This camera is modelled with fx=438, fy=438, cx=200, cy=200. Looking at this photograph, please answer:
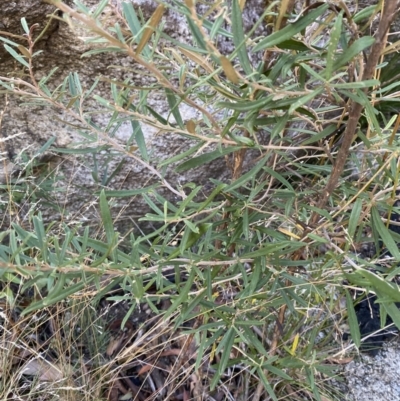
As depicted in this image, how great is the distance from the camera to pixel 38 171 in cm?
114

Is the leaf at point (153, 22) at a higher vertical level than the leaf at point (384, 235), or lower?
higher

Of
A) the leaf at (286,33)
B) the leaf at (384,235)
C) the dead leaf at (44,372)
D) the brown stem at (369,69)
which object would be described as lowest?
the dead leaf at (44,372)

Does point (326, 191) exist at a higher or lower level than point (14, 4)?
lower

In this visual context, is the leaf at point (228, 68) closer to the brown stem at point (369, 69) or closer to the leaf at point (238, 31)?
the leaf at point (238, 31)

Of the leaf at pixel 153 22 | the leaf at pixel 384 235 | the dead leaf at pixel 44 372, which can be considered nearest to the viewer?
the leaf at pixel 153 22

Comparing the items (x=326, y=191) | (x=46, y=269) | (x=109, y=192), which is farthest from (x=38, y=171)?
(x=326, y=191)

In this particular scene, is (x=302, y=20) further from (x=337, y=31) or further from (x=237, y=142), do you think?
(x=237, y=142)

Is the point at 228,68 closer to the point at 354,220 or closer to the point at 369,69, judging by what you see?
the point at 369,69

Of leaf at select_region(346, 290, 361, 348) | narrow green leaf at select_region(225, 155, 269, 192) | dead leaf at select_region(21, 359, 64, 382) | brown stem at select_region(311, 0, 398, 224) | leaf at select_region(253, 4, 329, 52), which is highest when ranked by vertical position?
leaf at select_region(253, 4, 329, 52)

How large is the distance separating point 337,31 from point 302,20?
1.8 inches

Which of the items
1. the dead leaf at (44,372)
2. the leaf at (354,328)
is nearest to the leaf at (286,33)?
the leaf at (354,328)

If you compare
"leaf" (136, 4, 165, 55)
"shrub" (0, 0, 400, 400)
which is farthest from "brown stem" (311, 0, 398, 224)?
"leaf" (136, 4, 165, 55)

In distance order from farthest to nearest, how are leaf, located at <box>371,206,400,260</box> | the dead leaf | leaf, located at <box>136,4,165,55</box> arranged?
the dead leaf
leaf, located at <box>371,206,400,260</box>
leaf, located at <box>136,4,165,55</box>

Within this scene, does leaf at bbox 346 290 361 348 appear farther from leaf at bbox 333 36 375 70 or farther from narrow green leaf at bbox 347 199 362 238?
leaf at bbox 333 36 375 70
